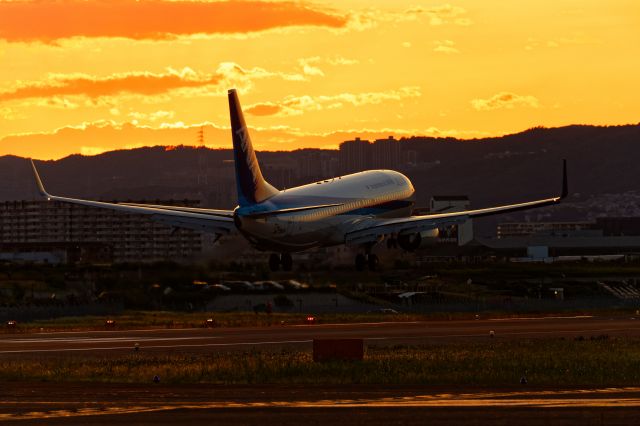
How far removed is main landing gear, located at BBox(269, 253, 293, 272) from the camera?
100562 millimetres

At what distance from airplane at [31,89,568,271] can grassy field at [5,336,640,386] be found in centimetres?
2578

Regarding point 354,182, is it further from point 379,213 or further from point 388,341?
point 388,341

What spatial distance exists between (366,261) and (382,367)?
50.6m

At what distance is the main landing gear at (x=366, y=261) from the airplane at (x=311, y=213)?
3.1 inches

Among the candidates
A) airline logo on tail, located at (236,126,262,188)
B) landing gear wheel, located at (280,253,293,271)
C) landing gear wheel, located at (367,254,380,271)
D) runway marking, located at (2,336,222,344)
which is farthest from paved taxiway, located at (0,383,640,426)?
landing gear wheel, located at (367,254,380,271)

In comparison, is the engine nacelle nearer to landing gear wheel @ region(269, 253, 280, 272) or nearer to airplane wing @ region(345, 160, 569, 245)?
airplane wing @ region(345, 160, 569, 245)

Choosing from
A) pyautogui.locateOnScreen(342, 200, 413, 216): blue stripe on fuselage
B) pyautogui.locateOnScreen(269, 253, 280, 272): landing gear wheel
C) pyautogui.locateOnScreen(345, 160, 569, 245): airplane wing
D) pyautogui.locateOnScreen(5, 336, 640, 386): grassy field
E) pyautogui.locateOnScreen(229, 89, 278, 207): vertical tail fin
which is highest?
pyautogui.locateOnScreen(229, 89, 278, 207): vertical tail fin

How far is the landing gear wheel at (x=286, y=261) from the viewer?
100m

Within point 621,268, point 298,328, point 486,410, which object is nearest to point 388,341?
point 298,328

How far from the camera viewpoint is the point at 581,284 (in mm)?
130250

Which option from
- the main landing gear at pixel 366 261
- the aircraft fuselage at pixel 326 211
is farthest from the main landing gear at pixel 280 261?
the main landing gear at pixel 366 261

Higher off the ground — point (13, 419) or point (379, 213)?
point (379, 213)

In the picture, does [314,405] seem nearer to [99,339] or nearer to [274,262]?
[99,339]

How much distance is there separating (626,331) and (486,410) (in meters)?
42.0
